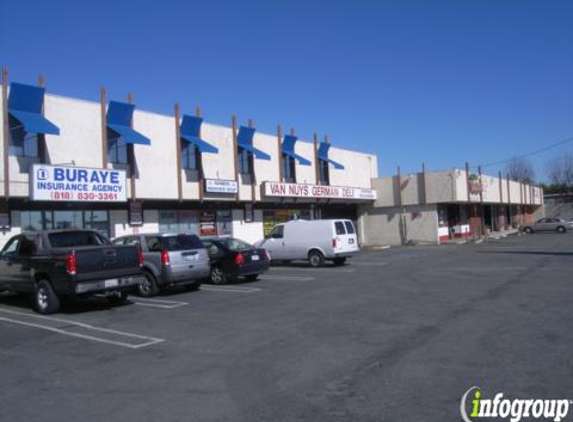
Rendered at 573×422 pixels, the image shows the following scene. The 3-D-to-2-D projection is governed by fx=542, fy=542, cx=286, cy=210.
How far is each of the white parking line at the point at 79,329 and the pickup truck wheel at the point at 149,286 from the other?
3.23 metres

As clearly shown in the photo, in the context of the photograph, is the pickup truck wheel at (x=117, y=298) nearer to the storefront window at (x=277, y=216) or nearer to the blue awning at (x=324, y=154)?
the storefront window at (x=277, y=216)

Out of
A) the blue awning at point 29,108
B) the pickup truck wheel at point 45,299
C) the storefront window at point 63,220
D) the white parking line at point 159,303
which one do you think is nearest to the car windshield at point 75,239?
the pickup truck wheel at point 45,299

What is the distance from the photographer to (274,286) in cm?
1620

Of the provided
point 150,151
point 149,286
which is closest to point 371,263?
point 150,151

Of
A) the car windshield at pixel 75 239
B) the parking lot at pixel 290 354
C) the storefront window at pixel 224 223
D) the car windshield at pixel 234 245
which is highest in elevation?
the storefront window at pixel 224 223

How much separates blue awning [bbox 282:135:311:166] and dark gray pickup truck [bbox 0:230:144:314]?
735 inches

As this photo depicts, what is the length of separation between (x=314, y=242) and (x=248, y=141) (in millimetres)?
8219

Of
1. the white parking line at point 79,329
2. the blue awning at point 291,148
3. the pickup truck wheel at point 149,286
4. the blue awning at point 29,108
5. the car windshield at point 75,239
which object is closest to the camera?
the white parking line at point 79,329

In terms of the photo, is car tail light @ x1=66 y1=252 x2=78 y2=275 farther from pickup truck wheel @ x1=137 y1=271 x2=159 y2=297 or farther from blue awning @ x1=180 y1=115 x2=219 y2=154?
blue awning @ x1=180 y1=115 x2=219 y2=154

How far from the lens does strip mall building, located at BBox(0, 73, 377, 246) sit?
1908 centimetres

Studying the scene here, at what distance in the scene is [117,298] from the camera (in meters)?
13.9

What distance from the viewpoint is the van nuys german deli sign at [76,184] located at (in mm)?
18594

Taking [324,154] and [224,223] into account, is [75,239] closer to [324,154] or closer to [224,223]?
[224,223]

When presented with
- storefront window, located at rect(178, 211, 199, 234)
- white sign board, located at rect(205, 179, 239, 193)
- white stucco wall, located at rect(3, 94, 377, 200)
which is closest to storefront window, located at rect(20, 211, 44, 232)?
white stucco wall, located at rect(3, 94, 377, 200)
